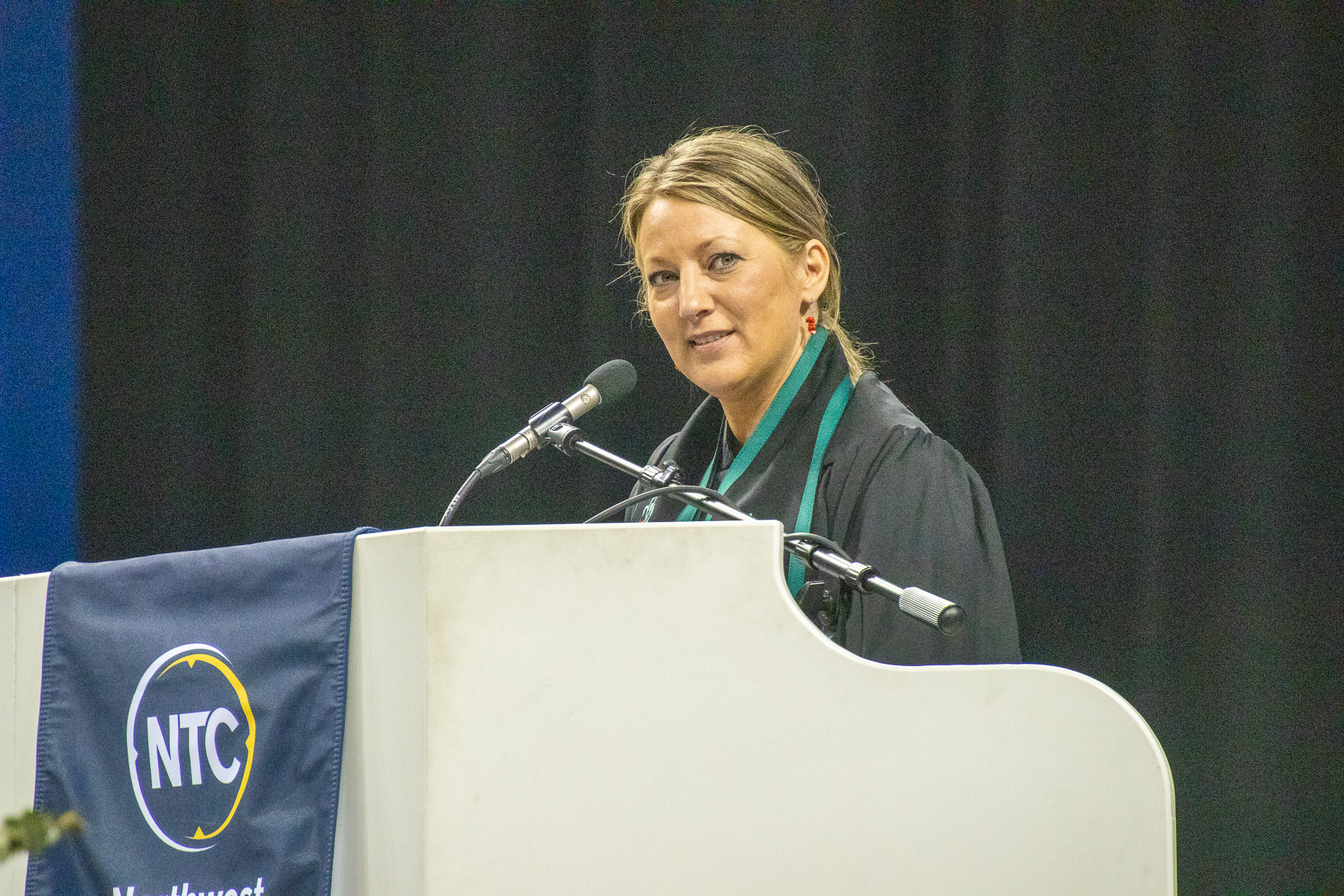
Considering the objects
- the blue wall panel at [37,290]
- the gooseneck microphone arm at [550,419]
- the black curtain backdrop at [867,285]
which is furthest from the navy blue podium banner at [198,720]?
the blue wall panel at [37,290]

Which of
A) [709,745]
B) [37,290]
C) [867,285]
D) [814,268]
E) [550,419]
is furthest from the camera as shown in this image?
[37,290]

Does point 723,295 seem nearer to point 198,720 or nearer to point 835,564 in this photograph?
point 835,564

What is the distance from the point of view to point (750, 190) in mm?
1522

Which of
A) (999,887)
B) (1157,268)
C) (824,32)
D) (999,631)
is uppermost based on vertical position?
(824,32)

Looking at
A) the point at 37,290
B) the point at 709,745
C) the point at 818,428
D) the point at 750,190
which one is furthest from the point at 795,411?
the point at 37,290

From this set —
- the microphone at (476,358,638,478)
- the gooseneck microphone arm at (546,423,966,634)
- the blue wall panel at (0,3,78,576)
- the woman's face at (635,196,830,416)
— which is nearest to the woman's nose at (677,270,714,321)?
the woman's face at (635,196,830,416)

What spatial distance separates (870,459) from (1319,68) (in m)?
1.36

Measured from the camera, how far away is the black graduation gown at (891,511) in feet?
4.06

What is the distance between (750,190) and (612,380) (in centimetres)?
32

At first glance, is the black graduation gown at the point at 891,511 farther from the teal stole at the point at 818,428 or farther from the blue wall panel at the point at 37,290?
the blue wall panel at the point at 37,290

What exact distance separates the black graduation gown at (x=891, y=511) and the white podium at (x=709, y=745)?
370 mm

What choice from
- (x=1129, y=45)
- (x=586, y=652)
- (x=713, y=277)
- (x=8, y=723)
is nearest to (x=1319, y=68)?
(x=1129, y=45)

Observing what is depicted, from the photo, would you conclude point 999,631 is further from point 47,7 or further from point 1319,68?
point 47,7

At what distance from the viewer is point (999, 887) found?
31.3 inches
